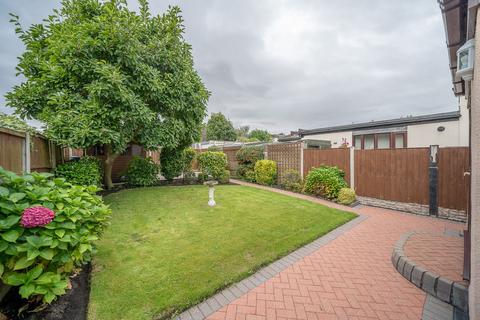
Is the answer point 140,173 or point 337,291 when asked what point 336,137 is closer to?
point 140,173

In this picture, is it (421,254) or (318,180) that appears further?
(318,180)

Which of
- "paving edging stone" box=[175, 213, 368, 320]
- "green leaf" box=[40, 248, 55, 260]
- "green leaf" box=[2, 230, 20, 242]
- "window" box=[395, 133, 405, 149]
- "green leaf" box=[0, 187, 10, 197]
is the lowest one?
"paving edging stone" box=[175, 213, 368, 320]

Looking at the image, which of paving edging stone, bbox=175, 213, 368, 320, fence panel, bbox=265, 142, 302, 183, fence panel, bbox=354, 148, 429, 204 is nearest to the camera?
paving edging stone, bbox=175, 213, 368, 320

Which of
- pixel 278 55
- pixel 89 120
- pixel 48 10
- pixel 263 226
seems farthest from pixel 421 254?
pixel 48 10

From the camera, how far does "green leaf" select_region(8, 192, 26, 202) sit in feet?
6.11

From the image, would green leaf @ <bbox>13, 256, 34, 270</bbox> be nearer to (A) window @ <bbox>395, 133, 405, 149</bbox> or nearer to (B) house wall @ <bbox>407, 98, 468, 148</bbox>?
(B) house wall @ <bbox>407, 98, 468, 148</bbox>

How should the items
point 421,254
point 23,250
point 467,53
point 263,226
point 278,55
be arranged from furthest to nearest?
1. point 278,55
2. point 263,226
3. point 421,254
4. point 467,53
5. point 23,250

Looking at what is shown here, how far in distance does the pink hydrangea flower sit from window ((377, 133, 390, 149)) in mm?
15888

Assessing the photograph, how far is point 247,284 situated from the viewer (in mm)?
2971

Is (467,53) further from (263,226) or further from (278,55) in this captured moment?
(278,55)

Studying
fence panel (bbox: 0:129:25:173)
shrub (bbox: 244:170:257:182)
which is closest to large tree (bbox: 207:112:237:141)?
shrub (bbox: 244:170:257:182)

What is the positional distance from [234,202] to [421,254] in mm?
4885

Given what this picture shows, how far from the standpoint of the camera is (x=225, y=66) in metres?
12.5

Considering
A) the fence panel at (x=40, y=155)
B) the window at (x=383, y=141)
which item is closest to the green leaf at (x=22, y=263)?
the fence panel at (x=40, y=155)
